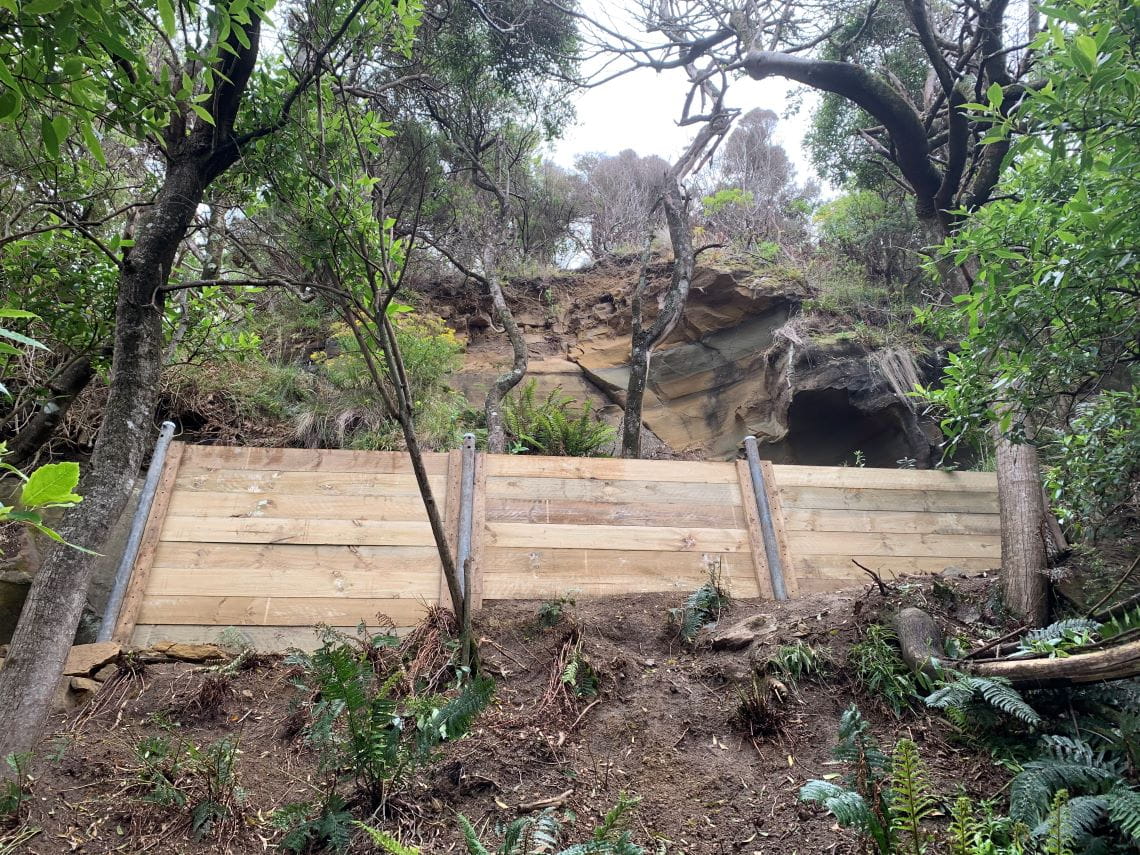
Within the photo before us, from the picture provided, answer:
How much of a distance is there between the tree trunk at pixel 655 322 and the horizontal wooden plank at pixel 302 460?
3.15m

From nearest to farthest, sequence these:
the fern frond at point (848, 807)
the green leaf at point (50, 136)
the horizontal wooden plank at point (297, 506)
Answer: the green leaf at point (50, 136)
the fern frond at point (848, 807)
the horizontal wooden plank at point (297, 506)

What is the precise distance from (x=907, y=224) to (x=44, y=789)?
11.7 meters

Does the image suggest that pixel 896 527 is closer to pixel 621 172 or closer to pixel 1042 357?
pixel 1042 357

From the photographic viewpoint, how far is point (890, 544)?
5.16 meters

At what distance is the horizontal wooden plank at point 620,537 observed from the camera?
4633 millimetres

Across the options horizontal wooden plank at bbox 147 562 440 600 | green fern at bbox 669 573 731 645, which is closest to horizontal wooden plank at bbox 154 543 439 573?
horizontal wooden plank at bbox 147 562 440 600

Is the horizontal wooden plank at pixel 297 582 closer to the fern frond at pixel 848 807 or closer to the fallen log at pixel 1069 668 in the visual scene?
the fern frond at pixel 848 807

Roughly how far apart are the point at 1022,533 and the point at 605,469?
266 centimetres

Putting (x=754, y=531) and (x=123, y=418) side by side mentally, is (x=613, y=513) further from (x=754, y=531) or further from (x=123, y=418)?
(x=123, y=418)

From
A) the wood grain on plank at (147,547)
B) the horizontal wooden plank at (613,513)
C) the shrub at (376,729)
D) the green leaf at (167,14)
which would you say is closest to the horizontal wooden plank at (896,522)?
the horizontal wooden plank at (613,513)

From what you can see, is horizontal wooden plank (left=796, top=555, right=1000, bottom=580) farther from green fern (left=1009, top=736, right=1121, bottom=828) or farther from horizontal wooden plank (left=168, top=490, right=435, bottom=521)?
horizontal wooden plank (left=168, top=490, right=435, bottom=521)

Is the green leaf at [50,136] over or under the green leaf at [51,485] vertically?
over

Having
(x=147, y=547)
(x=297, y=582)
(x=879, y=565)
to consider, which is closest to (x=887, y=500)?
(x=879, y=565)

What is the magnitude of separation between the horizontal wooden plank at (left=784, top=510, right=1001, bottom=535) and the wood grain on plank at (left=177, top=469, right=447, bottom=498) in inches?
109
